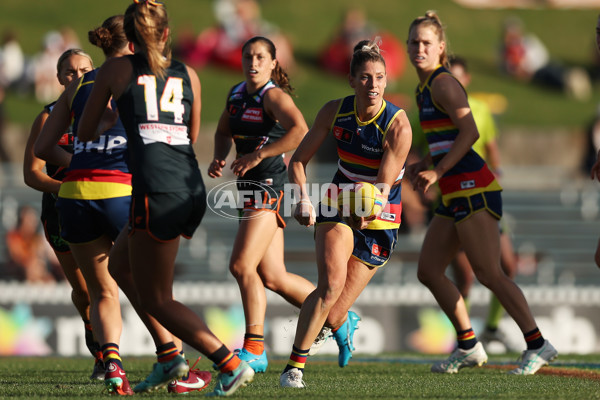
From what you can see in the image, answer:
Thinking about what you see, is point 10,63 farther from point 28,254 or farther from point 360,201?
point 360,201

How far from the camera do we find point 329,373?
7.31m

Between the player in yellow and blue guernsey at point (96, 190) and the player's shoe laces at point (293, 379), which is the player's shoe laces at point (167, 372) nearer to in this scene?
the player in yellow and blue guernsey at point (96, 190)

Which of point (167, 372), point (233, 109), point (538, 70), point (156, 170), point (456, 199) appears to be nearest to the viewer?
point (156, 170)

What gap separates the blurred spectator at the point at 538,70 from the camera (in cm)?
2483

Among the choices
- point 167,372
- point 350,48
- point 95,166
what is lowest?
point 167,372

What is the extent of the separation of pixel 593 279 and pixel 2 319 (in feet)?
28.1

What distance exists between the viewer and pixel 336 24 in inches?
1125

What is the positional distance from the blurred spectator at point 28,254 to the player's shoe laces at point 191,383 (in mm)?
8135

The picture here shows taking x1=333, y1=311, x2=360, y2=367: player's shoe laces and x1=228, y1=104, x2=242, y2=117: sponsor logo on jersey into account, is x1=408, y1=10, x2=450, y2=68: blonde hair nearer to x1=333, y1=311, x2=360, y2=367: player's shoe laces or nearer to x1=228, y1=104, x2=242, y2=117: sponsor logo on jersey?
x1=228, y1=104, x2=242, y2=117: sponsor logo on jersey

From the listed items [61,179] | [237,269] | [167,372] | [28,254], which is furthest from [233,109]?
[28,254]

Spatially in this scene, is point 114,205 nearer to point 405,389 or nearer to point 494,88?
point 405,389

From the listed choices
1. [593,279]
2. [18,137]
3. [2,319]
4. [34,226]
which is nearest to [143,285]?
[2,319]

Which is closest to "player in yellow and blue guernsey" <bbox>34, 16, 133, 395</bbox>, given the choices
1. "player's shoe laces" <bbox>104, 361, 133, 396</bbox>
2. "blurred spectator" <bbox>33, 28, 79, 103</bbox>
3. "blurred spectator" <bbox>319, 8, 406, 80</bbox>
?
"player's shoe laces" <bbox>104, 361, 133, 396</bbox>

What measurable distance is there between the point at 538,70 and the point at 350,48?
5.53m
